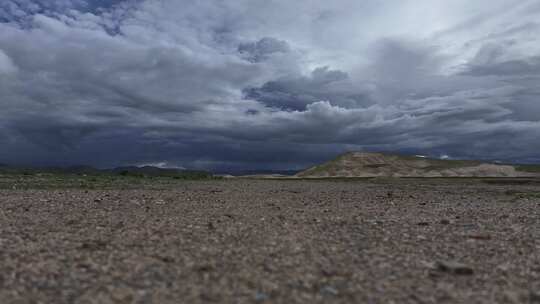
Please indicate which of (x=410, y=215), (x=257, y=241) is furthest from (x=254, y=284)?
(x=410, y=215)

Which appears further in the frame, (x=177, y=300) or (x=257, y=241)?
(x=257, y=241)

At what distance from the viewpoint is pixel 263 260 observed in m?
11.9

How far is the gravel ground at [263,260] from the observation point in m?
9.20

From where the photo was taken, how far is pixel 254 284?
9.73 metres

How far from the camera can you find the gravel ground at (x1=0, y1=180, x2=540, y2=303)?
9.20 metres

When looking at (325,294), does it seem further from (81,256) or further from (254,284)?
(81,256)

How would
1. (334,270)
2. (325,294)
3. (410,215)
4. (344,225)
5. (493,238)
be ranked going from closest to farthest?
(325,294)
(334,270)
(493,238)
(344,225)
(410,215)

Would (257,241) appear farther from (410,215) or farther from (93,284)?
(410,215)

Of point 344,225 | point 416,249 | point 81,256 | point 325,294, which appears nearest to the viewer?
point 325,294

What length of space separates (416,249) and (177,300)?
8.02 meters

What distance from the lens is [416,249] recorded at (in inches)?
539

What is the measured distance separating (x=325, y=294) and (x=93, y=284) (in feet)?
16.0

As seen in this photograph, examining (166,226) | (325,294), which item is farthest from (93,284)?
(166,226)

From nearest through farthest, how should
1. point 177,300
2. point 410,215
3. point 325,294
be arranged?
point 177,300 → point 325,294 → point 410,215
